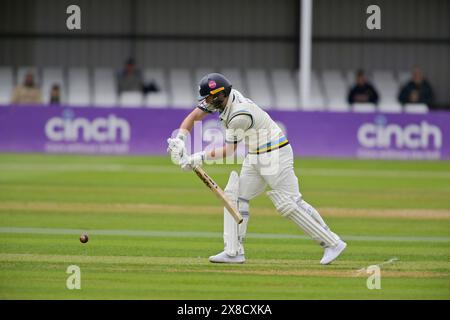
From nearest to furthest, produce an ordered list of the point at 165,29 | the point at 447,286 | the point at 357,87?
the point at 447,286 → the point at 357,87 → the point at 165,29

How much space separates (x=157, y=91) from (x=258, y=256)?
19742 millimetres

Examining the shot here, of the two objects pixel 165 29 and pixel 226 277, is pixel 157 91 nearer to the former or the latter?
pixel 165 29

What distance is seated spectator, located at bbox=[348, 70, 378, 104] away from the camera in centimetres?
2898

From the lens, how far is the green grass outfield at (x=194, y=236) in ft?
30.8

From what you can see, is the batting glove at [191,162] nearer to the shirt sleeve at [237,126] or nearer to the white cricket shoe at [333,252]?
the shirt sleeve at [237,126]

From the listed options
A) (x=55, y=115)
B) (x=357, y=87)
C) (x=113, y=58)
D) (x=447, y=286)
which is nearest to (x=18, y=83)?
(x=113, y=58)

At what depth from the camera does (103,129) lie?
83.7 ft

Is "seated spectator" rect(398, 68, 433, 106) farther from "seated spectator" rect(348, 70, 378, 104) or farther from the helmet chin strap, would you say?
the helmet chin strap

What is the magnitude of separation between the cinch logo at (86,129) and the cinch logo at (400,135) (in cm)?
626

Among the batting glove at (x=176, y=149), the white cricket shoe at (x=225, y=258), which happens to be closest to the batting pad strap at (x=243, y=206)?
the white cricket shoe at (x=225, y=258)

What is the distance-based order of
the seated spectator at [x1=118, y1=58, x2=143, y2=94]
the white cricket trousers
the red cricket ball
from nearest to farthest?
the white cricket trousers
the red cricket ball
the seated spectator at [x1=118, y1=58, x2=143, y2=94]

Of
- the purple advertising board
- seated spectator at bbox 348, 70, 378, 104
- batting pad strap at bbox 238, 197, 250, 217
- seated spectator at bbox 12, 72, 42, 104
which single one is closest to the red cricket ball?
batting pad strap at bbox 238, 197, 250, 217

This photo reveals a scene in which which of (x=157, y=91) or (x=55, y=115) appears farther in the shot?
(x=157, y=91)

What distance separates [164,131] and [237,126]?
1540 centimetres
